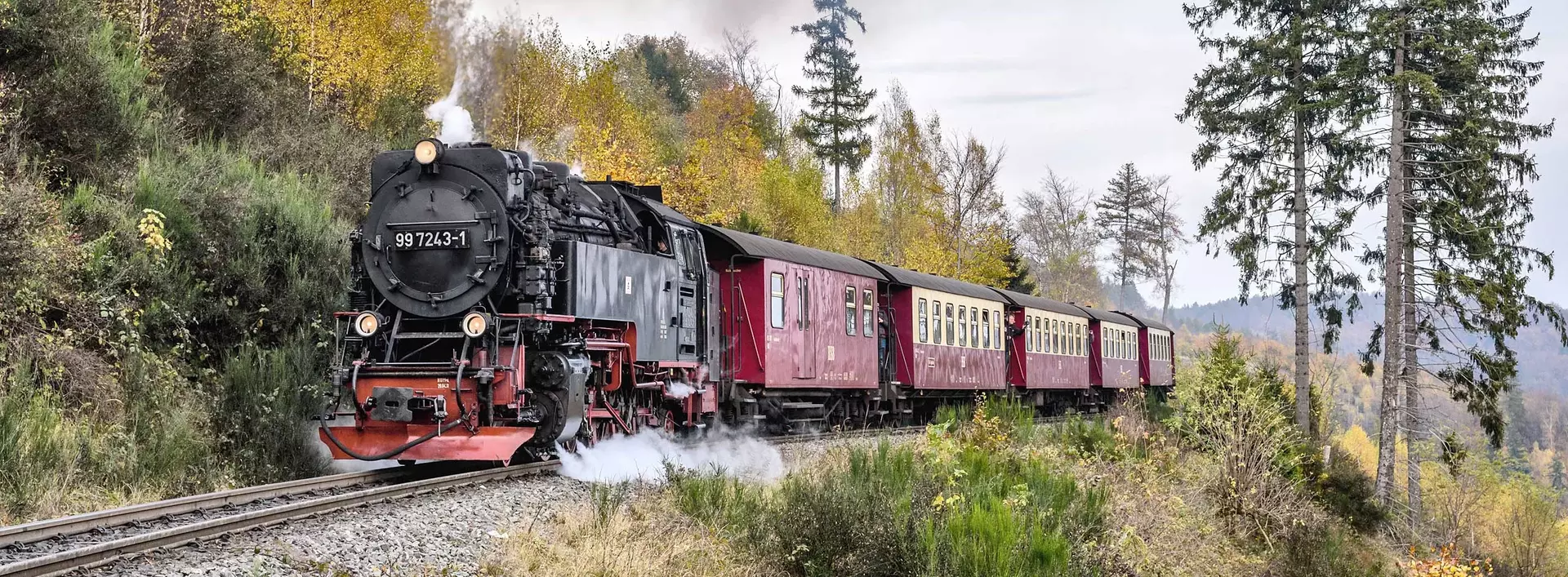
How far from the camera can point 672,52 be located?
61.1 m

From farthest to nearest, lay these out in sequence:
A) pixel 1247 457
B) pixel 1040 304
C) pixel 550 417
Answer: pixel 1040 304
pixel 1247 457
pixel 550 417

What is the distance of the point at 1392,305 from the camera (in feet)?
72.4

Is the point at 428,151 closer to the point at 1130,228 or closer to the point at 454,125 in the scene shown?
the point at 454,125

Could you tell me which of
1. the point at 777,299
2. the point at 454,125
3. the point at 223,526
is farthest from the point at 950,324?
the point at 223,526

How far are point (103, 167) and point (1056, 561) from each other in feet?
38.4

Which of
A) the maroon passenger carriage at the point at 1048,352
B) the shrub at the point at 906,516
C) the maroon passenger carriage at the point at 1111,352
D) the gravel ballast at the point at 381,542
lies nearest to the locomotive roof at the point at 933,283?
the maroon passenger carriage at the point at 1048,352

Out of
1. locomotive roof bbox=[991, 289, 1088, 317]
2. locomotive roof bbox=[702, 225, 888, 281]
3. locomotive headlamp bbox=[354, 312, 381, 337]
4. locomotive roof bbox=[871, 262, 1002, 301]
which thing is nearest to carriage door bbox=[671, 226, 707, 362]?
locomotive roof bbox=[702, 225, 888, 281]

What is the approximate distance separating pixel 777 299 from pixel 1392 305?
1292cm

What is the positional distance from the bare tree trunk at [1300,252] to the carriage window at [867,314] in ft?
33.7

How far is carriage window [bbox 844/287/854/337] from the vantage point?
58.9ft

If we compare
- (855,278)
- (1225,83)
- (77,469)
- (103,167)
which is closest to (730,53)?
(1225,83)

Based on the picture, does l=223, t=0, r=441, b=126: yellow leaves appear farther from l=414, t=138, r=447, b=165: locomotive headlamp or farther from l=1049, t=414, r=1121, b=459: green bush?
l=1049, t=414, r=1121, b=459: green bush

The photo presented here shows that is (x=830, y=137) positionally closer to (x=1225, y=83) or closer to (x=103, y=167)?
(x=1225, y=83)

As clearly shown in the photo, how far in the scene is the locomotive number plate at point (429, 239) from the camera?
10.9 metres
